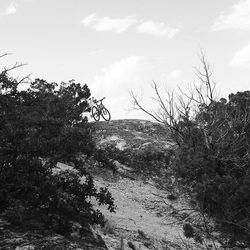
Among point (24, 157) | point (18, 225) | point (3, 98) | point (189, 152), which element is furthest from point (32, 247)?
point (189, 152)

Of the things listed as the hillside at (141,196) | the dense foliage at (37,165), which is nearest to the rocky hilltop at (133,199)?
the hillside at (141,196)

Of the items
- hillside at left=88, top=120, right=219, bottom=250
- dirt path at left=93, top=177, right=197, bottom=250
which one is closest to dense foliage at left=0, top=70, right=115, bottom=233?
hillside at left=88, top=120, right=219, bottom=250

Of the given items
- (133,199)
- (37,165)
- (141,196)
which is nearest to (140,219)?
(133,199)

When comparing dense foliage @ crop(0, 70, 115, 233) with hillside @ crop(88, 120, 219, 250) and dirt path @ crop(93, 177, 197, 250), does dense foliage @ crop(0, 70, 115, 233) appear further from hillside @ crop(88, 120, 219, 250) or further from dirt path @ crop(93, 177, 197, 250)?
dirt path @ crop(93, 177, 197, 250)

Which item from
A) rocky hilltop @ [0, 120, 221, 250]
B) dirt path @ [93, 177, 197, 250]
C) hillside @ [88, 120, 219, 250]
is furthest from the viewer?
hillside @ [88, 120, 219, 250]

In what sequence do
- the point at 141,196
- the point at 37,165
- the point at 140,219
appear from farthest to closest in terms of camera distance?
the point at 141,196, the point at 140,219, the point at 37,165

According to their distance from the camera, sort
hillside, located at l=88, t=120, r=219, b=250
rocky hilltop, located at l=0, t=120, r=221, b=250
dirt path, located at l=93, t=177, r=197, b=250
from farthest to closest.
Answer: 1. hillside, located at l=88, t=120, r=219, b=250
2. dirt path, located at l=93, t=177, r=197, b=250
3. rocky hilltop, located at l=0, t=120, r=221, b=250

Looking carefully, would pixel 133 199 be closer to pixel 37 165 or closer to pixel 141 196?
pixel 141 196

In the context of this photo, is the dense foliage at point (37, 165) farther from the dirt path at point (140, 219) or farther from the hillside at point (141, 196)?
the dirt path at point (140, 219)

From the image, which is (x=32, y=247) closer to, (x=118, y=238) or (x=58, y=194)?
(x=58, y=194)

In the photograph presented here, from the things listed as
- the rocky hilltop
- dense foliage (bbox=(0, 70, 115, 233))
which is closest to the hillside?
the rocky hilltop

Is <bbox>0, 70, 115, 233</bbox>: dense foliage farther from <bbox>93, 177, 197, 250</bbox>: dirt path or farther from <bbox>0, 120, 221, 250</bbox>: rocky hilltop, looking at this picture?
<bbox>93, 177, 197, 250</bbox>: dirt path

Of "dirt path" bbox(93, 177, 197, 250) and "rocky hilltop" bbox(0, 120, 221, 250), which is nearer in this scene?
"rocky hilltop" bbox(0, 120, 221, 250)

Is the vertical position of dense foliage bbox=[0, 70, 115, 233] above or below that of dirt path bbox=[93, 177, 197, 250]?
above
